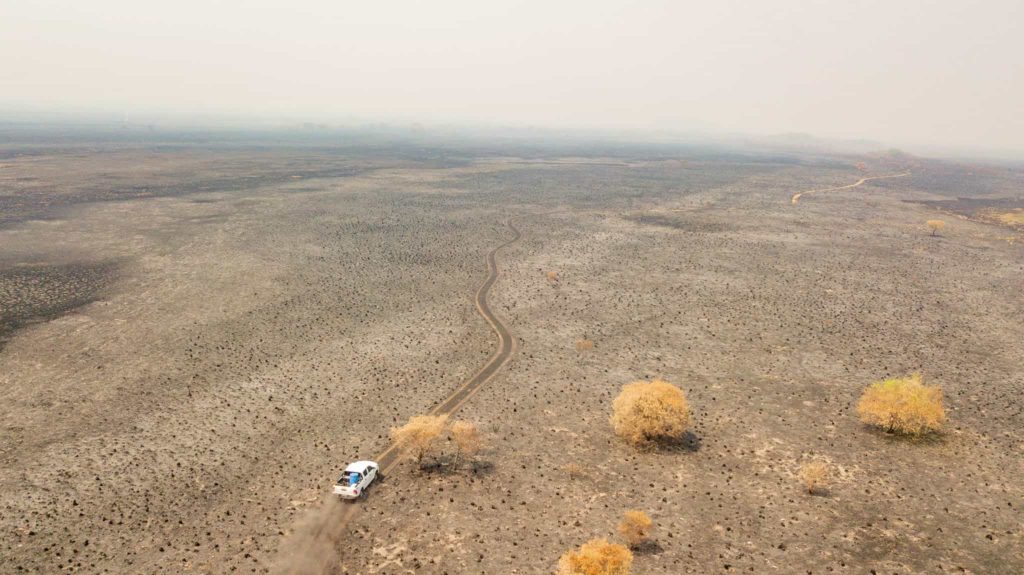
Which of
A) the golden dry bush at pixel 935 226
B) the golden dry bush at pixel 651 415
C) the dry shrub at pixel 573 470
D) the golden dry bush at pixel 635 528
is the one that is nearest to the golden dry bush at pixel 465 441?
the dry shrub at pixel 573 470

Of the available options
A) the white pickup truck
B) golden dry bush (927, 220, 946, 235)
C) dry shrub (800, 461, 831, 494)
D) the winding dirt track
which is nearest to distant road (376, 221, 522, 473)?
the winding dirt track

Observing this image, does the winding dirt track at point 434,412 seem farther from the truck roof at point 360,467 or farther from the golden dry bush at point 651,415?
the golden dry bush at point 651,415

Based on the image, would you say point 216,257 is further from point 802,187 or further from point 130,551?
point 802,187

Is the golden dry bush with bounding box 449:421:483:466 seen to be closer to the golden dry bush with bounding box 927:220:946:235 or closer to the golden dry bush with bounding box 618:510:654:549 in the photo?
the golden dry bush with bounding box 618:510:654:549

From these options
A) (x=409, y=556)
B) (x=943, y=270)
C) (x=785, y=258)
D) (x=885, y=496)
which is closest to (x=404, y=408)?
(x=409, y=556)

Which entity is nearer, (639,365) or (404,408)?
(404,408)
